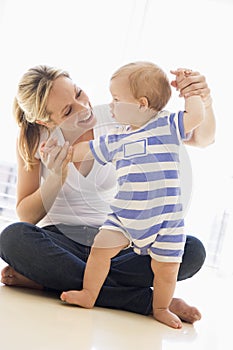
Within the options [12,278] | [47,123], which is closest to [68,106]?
[47,123]

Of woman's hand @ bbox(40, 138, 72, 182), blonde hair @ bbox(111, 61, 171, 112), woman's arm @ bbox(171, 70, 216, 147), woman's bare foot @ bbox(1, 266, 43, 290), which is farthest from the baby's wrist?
woman's bare foot @ bbox(1, 266, 43, 290)

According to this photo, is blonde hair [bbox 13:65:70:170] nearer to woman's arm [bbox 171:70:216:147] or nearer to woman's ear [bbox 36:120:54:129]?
woman's ear [bbox 36:120:54:129]

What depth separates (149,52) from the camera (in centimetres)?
292

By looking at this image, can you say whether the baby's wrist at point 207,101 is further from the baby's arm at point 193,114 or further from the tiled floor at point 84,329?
the tiled floor at point 84,329

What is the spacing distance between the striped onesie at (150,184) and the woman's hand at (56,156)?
0.21ft

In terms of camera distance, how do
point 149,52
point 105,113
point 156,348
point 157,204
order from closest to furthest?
point 156,348 → point 157,204 → point 105,113 → point 149,52

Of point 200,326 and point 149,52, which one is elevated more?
point 149,52

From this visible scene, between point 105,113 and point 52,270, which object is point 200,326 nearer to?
point 52,270

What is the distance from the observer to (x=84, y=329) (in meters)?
1.11

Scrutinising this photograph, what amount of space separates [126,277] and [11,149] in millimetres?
1755

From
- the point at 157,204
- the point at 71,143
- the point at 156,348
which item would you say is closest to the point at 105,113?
the point at 71,143

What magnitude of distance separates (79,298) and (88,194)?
0.35 metres

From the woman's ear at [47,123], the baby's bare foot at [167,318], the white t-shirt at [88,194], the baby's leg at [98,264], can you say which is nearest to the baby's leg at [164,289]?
the baby's bare foot at [167,318]

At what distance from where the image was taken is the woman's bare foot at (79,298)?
1302mm
